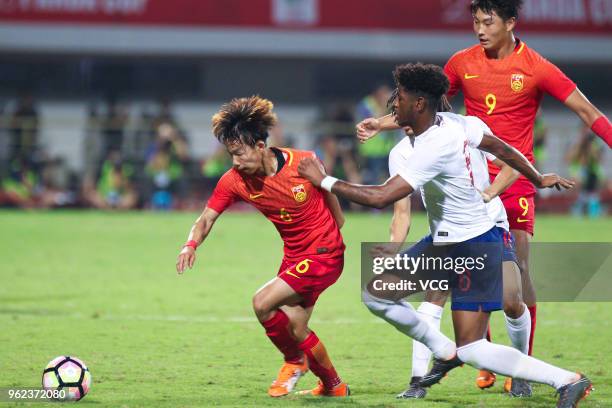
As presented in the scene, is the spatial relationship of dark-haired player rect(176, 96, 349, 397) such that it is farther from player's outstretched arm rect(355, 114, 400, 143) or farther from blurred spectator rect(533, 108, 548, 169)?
blurred spectator rect(533, 108, 548, 169)

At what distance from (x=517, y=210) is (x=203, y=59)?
59.9 feet

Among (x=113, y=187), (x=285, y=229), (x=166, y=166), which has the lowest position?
(x=113, y=187)

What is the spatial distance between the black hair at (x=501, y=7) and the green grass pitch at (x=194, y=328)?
102 inches

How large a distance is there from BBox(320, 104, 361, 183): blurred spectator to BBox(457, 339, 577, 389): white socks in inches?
576

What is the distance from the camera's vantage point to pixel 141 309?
11344 millimetres

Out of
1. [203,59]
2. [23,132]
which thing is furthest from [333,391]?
[203,59]

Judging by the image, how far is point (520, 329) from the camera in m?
7.46

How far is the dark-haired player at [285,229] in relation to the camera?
7246mm

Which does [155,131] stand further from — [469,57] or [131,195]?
[469,57]

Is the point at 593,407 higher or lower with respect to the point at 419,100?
lower

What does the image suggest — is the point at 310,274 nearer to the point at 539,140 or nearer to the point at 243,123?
the point at 243,123

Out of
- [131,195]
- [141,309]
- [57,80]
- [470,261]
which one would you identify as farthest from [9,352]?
[57,80]

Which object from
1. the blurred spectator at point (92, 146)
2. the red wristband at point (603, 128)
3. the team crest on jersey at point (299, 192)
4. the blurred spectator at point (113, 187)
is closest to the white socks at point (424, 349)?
the team crest on jersey at point (299, 192)

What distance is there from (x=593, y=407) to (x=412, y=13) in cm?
1763
